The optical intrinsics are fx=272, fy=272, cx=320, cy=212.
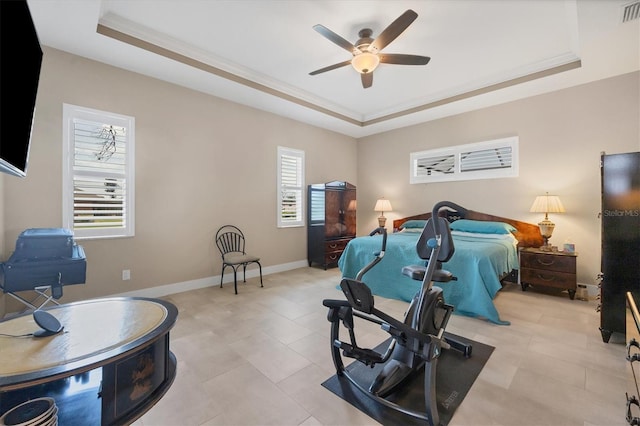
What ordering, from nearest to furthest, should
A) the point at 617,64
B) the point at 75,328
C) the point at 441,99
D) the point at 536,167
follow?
1. the point at 75,328
2. the point at 617,64
3. the point at 536,167
4. the point at 441,99

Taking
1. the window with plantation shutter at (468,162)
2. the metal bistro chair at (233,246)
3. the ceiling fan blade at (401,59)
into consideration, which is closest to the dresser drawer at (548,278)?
the window with plantation shutter at (468,162)

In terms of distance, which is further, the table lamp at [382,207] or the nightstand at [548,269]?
the table lamp at [382,207]

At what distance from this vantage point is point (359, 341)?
246cm

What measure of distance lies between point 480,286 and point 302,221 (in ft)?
11.2

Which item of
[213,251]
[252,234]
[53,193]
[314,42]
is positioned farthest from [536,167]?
[53,193]

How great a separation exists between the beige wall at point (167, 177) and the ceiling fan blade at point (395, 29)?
2623mm

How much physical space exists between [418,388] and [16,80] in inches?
108

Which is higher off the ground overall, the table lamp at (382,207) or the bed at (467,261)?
the table lamp at (382,207)

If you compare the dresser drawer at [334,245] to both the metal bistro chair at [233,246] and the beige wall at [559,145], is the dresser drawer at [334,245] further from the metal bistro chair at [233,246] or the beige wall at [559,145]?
the beige wall at [559,145]

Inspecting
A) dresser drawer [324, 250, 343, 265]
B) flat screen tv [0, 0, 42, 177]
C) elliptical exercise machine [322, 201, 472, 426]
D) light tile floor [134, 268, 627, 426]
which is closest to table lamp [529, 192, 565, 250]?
light tile floor [134, 268, 627, 426]

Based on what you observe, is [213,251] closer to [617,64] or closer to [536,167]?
[536,167]

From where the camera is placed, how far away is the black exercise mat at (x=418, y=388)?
1620 mm

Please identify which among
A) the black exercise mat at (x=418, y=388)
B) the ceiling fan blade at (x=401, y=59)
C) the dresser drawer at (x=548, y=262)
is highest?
the ceiling fan blade at (x=401, y=59)

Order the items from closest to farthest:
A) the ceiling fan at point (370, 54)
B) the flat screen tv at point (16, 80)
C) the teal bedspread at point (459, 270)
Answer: the flat screen tv at point (16, 80) → the ceiling fan at point (370, 54) → the teal bedspread at point (459, 270)
